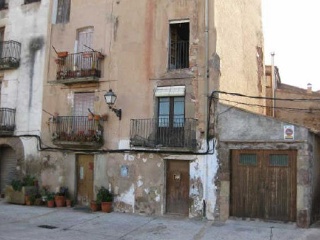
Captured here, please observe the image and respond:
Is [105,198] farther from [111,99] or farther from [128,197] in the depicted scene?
[111,99]

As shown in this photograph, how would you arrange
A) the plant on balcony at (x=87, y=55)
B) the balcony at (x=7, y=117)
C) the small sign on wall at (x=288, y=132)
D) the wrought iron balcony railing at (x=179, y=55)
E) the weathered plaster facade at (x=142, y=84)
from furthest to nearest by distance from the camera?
the balcony at (x=7, y=117), the plant on balcony at (x=87, y=55), the wrought iron balcony railing at (x=179, y=55), the weathered plaster facade at (x=142, y=84), the small sign on wall at (x=288, y=132)

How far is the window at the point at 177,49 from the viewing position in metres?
15.9

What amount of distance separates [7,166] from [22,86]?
13.4ft

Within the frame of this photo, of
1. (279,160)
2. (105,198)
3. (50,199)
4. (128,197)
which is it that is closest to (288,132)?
(279,160)

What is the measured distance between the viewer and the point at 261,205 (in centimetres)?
1362

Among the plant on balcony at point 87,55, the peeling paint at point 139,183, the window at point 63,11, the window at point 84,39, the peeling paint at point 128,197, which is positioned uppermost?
the window at point 63,11

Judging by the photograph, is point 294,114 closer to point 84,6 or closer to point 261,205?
point 261,205

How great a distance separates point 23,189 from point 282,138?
11.2 metres

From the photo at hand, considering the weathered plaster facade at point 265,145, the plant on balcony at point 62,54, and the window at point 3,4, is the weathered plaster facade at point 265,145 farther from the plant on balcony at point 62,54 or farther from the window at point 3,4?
the window at point 3,4

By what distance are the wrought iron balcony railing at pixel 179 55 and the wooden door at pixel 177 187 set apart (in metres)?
3.87

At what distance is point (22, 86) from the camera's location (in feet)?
62.7

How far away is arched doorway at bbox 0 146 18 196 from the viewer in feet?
63.5

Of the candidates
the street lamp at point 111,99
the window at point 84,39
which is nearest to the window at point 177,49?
the street lamp at point 111,99

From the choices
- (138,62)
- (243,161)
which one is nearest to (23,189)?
(138,62)
